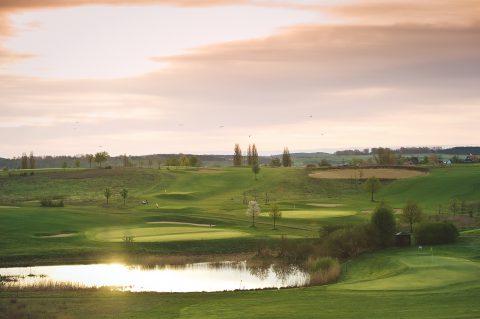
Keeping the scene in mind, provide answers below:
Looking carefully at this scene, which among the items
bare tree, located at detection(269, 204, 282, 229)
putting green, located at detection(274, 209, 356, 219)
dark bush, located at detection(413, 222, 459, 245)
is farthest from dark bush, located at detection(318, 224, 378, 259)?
putting green, located at detection(274, 209, 356, 219)

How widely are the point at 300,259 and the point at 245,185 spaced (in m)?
87.5

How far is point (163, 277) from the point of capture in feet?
202

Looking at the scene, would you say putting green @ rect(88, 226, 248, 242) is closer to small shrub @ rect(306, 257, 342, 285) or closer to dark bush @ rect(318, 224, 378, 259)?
dark bush @ rect(318, 224, 378, 259)

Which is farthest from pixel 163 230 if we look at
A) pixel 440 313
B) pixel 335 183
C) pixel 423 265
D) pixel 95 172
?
pixel 95 172

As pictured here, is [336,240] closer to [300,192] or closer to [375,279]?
[375,279]

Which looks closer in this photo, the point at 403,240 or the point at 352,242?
the point at 352,242

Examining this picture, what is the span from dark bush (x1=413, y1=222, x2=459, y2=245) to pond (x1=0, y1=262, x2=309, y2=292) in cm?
1336

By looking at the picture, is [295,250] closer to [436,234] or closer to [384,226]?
[384,226]

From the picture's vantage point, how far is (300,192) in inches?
5709

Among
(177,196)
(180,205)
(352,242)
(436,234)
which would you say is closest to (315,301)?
(352,242)

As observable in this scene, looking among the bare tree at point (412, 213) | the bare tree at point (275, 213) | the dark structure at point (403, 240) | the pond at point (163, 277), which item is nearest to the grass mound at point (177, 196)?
the bare tree at point (275, 213)

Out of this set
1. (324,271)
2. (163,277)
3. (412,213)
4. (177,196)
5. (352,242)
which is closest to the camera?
(324,271)

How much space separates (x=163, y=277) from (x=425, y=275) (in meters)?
24.2

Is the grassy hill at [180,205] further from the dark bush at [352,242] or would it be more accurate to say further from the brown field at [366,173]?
the dark bush at [352,242]
